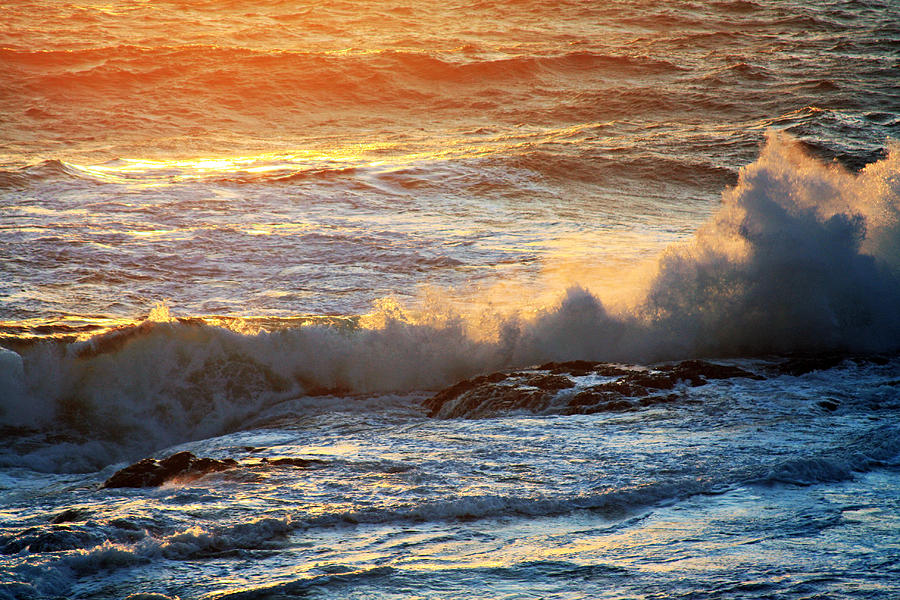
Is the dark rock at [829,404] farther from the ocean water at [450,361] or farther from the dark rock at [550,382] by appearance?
the dark rock at [550,382]

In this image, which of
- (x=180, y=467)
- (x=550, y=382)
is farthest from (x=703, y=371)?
(x=180, y=467)

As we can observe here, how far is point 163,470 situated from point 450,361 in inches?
131

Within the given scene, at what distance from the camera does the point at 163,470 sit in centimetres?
495

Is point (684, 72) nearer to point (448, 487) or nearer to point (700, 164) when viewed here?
point (700, 164)

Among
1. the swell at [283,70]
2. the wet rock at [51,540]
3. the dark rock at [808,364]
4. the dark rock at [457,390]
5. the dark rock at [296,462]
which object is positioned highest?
the swell at [283,70]

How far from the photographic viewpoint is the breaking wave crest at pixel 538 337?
23.3 ft

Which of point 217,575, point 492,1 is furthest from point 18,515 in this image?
point 492,1

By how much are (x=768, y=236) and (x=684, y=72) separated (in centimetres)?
1804

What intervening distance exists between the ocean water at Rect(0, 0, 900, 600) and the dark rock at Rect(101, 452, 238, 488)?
0.11 meters

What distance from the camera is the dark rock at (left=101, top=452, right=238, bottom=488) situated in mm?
4816

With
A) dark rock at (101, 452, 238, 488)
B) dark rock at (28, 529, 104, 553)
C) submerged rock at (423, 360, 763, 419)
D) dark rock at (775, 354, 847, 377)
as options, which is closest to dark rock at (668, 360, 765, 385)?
submerged rock at (423, 360, 763, 419)

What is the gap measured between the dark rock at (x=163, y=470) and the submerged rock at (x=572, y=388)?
2.05 metres

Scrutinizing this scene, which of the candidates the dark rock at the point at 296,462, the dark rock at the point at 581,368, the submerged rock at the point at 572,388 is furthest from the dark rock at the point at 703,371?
the dark rock at the point at 296,462

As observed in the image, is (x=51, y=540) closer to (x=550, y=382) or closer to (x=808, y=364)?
(x=550, y=382)
